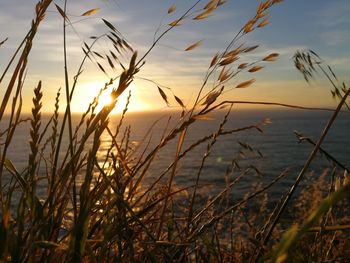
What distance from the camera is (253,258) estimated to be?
1247mm

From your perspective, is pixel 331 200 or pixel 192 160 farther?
pixel 192 160

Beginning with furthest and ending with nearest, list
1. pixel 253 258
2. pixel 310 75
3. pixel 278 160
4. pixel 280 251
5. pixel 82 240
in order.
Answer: pixel 278 160 → pixel 310 75 → pixel 253 258 → pixel 82 240 → pixel 280 251

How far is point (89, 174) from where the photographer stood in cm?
93

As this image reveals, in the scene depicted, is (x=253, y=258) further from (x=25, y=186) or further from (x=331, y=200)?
(x=331, y=200)

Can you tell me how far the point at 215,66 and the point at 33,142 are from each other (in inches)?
25.2

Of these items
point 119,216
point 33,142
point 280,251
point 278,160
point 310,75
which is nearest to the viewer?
point 280,251

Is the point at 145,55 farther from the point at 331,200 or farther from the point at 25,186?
the point at 331,200

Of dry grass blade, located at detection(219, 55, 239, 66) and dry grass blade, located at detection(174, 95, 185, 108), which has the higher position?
dry grass blade, located at detection(219, 55, 239, 66)

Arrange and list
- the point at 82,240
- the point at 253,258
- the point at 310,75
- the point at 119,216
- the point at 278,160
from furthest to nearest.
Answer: the point at 278,160, the point at 310,75, the point at 253,258, the point at 119,216, the point at 82,240

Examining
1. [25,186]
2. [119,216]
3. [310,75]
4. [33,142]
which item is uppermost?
[310,75]

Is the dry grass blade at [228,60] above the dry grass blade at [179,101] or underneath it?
above

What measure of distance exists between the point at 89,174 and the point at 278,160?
65.8m

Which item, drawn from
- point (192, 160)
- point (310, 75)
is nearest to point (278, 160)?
point (192, 160)

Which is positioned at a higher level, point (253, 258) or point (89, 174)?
point (89, 174)
